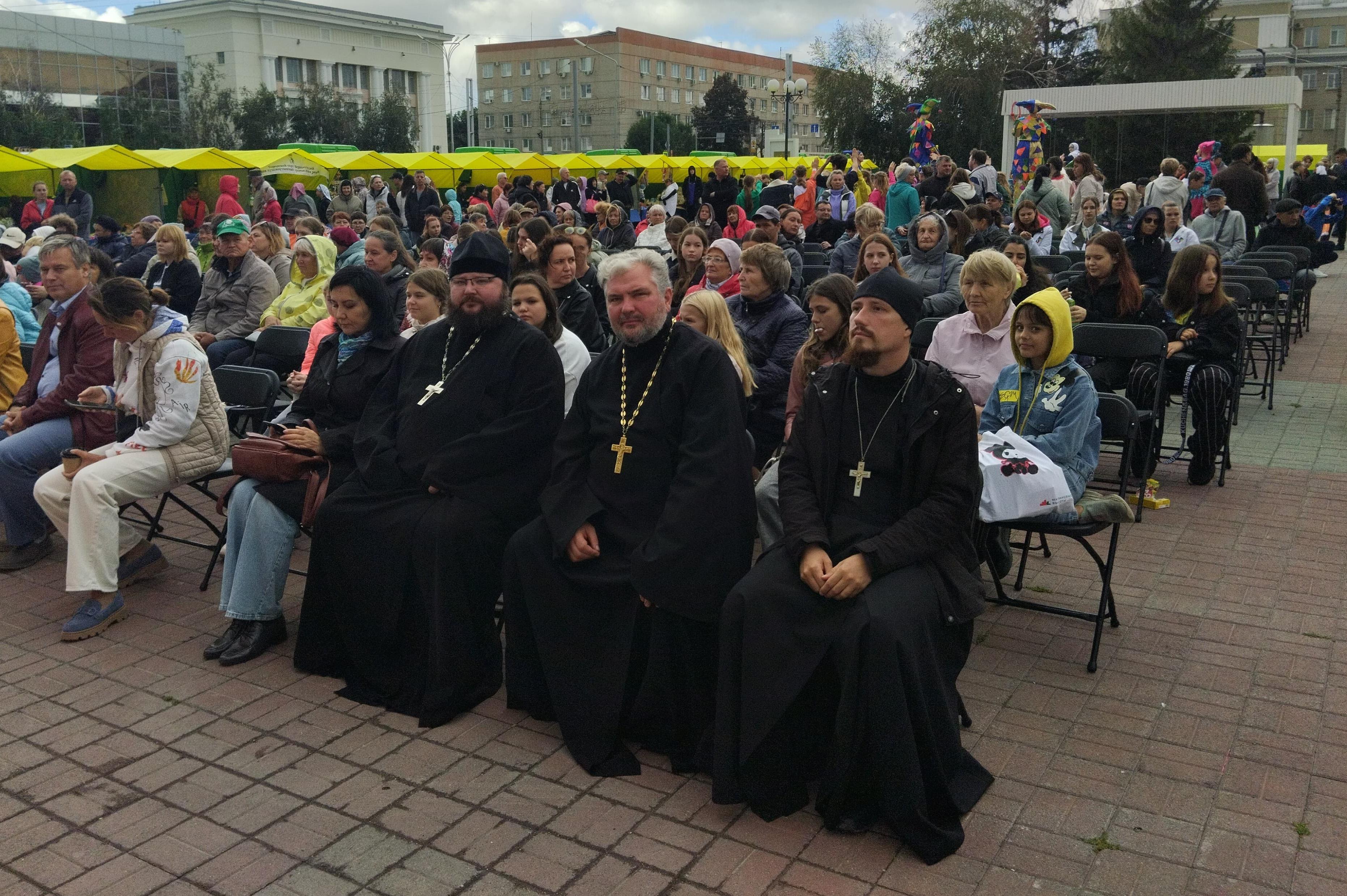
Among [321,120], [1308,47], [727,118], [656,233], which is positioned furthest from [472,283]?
[1308,47]

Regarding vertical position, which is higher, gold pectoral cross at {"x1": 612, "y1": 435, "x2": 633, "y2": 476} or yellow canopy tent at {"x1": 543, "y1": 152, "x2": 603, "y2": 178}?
yellow canopy tent at {"x1": 543, "y1": 152, "x2": 603, "y2": 178}

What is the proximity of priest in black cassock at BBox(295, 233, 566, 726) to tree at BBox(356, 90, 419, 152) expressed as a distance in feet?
209

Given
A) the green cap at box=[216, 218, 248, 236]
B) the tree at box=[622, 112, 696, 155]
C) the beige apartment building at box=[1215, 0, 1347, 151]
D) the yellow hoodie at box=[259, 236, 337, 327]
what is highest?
the beige apartment building at box=[1215, 0, 1347, 151]

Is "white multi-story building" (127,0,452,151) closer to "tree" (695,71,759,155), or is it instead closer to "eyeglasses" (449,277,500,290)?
"tree" (695,71,759,155)

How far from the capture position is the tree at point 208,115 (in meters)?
58.5

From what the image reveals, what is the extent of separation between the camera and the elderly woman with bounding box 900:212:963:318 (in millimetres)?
8023

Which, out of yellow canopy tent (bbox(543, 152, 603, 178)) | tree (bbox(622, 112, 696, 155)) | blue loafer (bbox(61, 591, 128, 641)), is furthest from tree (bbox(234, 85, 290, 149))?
blue loafer (bbox(61, 591, 128, 641))

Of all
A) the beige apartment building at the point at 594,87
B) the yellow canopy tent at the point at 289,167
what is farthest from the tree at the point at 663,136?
the yellow canopy tent at the point at 289,167

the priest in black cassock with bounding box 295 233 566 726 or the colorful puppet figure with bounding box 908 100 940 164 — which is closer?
the priest in black cassock with bounding box 295 233 566 726

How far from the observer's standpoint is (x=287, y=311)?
9008 mm

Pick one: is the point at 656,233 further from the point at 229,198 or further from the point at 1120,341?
the point at 229,198

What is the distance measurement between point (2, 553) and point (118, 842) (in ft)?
11.2

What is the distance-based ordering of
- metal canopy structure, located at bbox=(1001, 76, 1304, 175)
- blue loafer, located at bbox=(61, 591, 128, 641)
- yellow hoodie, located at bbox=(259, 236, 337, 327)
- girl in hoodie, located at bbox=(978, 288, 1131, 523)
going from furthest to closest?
metal canopy structure, located at bbox=(1001, 76, 1304, 175), yellow hoodie, located at bbox=(259, 236, 337, 327), blue loafer, located at bbox=(61, 591, 128, 641), girl in hoodie, located at bbox=(978, 288, 1131, 523)

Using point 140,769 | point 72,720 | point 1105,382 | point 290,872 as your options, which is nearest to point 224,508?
point 72,720
